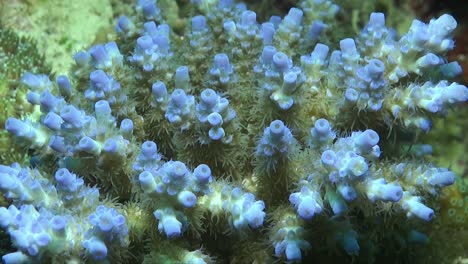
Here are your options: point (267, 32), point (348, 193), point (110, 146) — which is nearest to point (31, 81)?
point (110, 146)

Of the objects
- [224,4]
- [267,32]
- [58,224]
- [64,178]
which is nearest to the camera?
[58,224]

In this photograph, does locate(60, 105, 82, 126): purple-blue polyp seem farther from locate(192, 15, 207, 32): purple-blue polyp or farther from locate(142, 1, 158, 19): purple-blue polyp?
locate(142, 1, 158, 19): purple-blue polyp

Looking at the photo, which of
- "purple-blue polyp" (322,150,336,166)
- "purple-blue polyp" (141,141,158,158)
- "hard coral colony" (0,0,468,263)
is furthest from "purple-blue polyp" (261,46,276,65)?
"purple-blue polyp" (141,141,158,158)

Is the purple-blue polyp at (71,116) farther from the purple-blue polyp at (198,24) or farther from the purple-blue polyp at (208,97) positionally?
the purple-blue polyp at (198,24)

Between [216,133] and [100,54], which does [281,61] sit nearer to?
[216,133]

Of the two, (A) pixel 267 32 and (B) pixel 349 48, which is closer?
(B) pixel 349 48

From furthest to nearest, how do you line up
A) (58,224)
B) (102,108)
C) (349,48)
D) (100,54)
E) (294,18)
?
(294,18) → (100,54) → (349,48) → (102,108) → (58,224)

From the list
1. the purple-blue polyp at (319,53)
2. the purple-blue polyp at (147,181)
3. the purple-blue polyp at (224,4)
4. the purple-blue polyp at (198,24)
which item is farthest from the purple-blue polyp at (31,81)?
the purple-blue polyp at (319,53)

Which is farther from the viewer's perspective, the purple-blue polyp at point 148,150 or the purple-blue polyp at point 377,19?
the purple-blue polyp at point 377,19

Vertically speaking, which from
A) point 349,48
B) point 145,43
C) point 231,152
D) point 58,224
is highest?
point 145,43
